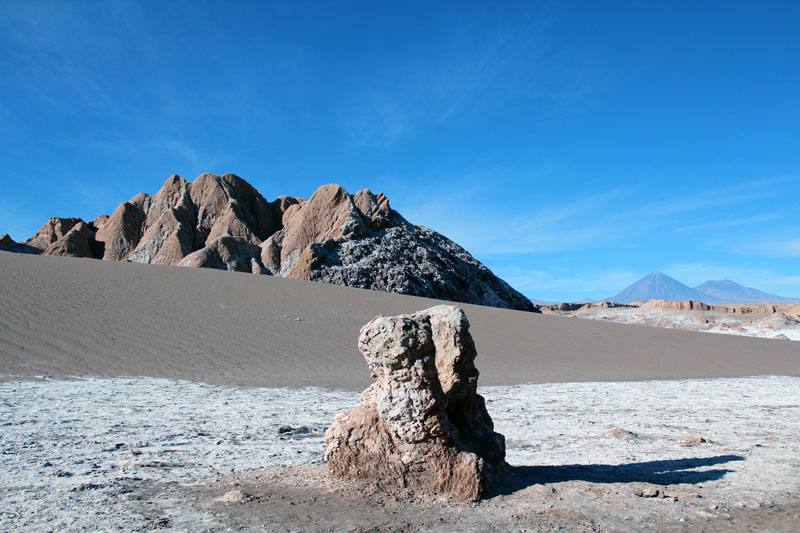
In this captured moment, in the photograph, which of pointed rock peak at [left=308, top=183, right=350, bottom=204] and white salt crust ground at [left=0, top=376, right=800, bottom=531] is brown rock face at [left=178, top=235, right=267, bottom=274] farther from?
white salt crust ground at [left=0, top=376, right=800, bottom=531]

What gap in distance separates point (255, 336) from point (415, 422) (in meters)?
9.87

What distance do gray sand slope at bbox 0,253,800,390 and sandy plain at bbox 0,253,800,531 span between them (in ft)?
0.26

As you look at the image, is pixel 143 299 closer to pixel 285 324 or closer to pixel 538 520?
pixel 285 324

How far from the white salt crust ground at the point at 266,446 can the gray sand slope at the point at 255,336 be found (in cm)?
164

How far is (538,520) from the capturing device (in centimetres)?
347

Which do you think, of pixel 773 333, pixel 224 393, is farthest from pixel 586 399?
pixel 773 333

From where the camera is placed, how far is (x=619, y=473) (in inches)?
181

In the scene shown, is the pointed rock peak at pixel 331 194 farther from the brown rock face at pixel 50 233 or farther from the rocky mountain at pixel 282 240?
the brown rock face at pixel 50 233

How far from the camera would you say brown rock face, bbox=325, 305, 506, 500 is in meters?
3.91

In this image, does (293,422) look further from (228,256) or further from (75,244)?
(75,244)

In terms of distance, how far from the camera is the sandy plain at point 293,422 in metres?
3.58

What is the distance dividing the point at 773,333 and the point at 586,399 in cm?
3019

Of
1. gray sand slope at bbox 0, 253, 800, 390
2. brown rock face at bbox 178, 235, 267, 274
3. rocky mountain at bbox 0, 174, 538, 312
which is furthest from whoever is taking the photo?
brown rock face at bbox 178, 235, 267, 274

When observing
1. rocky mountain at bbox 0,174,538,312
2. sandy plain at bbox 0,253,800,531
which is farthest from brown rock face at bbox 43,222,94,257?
sandy plain at bbox 0,253,800,531
